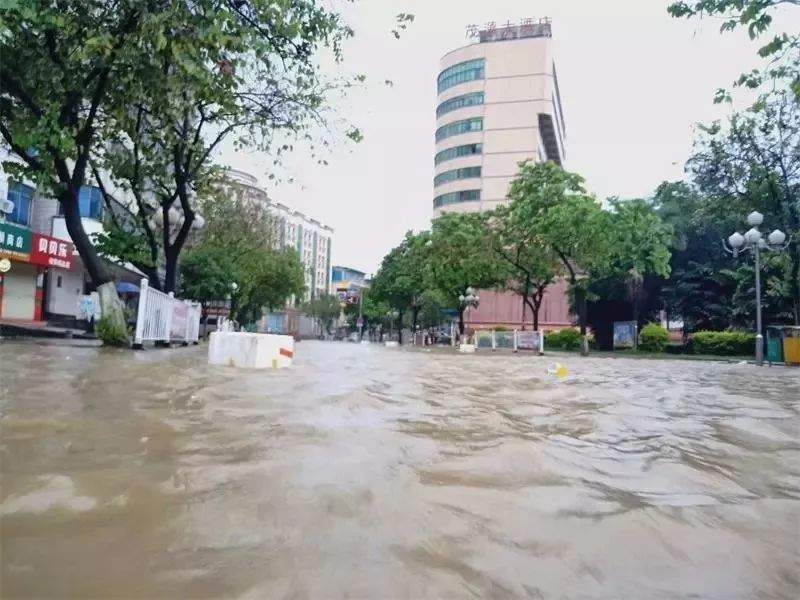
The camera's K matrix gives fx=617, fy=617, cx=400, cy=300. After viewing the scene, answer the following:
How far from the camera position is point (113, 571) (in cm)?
177

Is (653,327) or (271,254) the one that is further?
(271,254)

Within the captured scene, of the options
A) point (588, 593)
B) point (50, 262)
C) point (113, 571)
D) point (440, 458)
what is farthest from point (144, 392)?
point (50, 262)

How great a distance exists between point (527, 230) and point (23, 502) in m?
27.6

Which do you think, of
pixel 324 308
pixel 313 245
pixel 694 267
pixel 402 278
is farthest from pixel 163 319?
pixel 313 245

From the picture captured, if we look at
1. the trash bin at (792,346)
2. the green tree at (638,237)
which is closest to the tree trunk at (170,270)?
the trash bin at (792,346)

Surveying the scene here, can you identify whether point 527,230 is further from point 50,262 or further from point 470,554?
point 470,554

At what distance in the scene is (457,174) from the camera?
67.5m

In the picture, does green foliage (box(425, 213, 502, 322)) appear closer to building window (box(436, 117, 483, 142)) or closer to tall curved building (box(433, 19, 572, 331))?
tall curved building (box(433, 19, 572, 331))

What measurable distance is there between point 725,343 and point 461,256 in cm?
1357

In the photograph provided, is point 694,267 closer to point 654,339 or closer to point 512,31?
point 654,339

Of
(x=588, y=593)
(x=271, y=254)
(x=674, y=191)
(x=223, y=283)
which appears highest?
(x=674, y=191)

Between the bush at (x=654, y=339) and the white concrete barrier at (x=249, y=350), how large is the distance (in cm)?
2667

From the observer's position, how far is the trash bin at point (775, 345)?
59.6 ft

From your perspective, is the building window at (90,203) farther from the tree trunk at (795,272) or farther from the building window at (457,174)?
the building window at (457,174)
